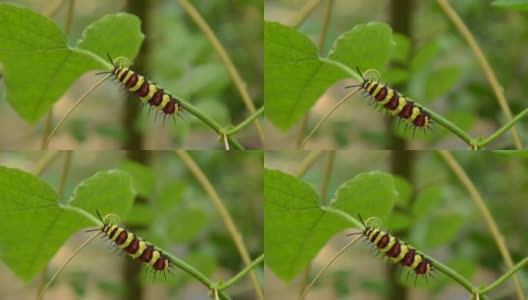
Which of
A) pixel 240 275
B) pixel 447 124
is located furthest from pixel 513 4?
pixel 240 275

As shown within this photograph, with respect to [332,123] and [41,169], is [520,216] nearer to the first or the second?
[332,123]

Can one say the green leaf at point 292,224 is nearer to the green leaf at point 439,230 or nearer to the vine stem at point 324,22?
the vine stem at point 324,22

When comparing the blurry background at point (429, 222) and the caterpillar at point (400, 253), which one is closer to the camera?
the caterpillar at point (400, 253)

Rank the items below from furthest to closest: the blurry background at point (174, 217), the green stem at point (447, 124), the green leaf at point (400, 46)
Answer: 1. the blurry background at point (174, 217)
2. the green leaf at point (400, 46)
3. the green stem at point (447, 124)

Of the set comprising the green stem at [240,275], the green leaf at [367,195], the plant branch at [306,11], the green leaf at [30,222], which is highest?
the plant branch at [306,11]

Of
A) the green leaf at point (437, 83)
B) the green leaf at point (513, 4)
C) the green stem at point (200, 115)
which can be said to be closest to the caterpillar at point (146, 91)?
the green stem at point (200, 115)

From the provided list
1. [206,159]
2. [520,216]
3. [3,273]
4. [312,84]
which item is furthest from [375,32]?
[3,273]

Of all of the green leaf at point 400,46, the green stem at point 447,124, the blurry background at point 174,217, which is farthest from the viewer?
the blurry background at point 174,217

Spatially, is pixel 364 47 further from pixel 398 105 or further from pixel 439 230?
pixel 439 230
